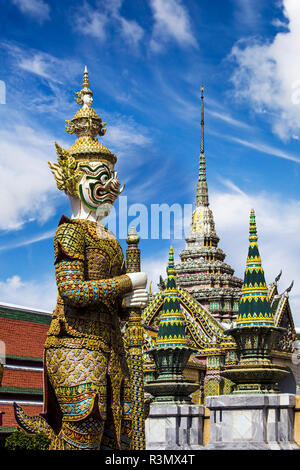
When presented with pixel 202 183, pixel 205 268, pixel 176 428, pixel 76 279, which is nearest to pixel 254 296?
pixel 176 428

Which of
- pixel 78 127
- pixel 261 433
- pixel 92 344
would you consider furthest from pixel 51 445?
pixel 261 433

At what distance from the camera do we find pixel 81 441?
7859 millimetres

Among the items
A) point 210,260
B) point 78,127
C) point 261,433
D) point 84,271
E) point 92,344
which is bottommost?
point 261,433

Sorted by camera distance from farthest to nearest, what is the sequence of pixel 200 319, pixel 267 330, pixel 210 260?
pixel 210 260 → pixel 200 319 → pixel 267 330

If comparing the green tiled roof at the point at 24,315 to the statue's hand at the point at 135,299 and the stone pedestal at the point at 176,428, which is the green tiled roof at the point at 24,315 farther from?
the statue's hand at the point at 135,299

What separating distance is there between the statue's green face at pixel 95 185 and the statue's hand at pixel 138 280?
103cm

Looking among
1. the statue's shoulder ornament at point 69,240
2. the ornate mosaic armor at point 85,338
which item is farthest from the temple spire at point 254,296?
the statue's shoulder ornament at point 69,240

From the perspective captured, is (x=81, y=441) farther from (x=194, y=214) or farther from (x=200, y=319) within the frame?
(x=194, y=214)

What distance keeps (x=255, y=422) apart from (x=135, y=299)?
6142 millimetres

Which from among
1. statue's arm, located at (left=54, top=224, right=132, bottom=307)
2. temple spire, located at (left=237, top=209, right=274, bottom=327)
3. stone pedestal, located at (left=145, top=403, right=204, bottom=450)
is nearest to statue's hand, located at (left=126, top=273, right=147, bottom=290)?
statue's arm, located at (left=54, top=224, right=132, bottom=307)

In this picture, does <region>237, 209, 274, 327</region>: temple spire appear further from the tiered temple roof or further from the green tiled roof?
the tiered temple roof

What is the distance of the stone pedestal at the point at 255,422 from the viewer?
13.3 m

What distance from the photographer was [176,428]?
49.2ft

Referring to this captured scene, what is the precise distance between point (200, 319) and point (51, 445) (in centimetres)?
1612
